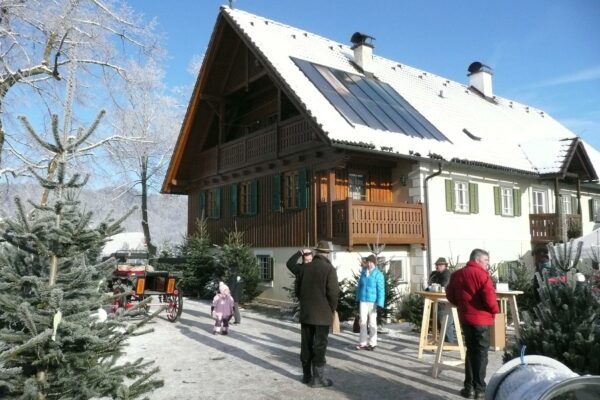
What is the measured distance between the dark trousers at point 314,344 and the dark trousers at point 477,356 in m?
1.85

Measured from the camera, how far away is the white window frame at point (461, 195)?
17953mm

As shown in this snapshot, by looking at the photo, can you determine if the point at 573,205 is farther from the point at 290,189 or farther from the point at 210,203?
the point at 210,203

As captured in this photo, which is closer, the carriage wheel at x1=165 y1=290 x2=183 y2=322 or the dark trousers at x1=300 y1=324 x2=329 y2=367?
the dark trousers at x1=300 y1=324 x2=329 y2=367

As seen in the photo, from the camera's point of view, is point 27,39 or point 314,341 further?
point 27,39

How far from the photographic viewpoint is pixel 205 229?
70.8 feet

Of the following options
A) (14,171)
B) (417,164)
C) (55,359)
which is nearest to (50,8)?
(14,171)

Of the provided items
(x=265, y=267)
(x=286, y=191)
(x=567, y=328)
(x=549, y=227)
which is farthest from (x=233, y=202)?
(x=567, y=328)

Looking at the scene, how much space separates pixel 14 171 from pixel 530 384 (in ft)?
53.6

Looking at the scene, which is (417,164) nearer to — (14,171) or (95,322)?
(14,171)

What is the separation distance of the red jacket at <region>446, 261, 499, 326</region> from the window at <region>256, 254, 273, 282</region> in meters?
11.8

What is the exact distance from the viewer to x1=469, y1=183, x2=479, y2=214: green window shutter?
18266 millimetres

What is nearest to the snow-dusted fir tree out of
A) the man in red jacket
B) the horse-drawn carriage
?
the man in red jacket

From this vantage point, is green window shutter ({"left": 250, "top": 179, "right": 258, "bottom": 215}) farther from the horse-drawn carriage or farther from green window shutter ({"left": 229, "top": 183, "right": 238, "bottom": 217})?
the horse-drawn carriage

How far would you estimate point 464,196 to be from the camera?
18.3m
